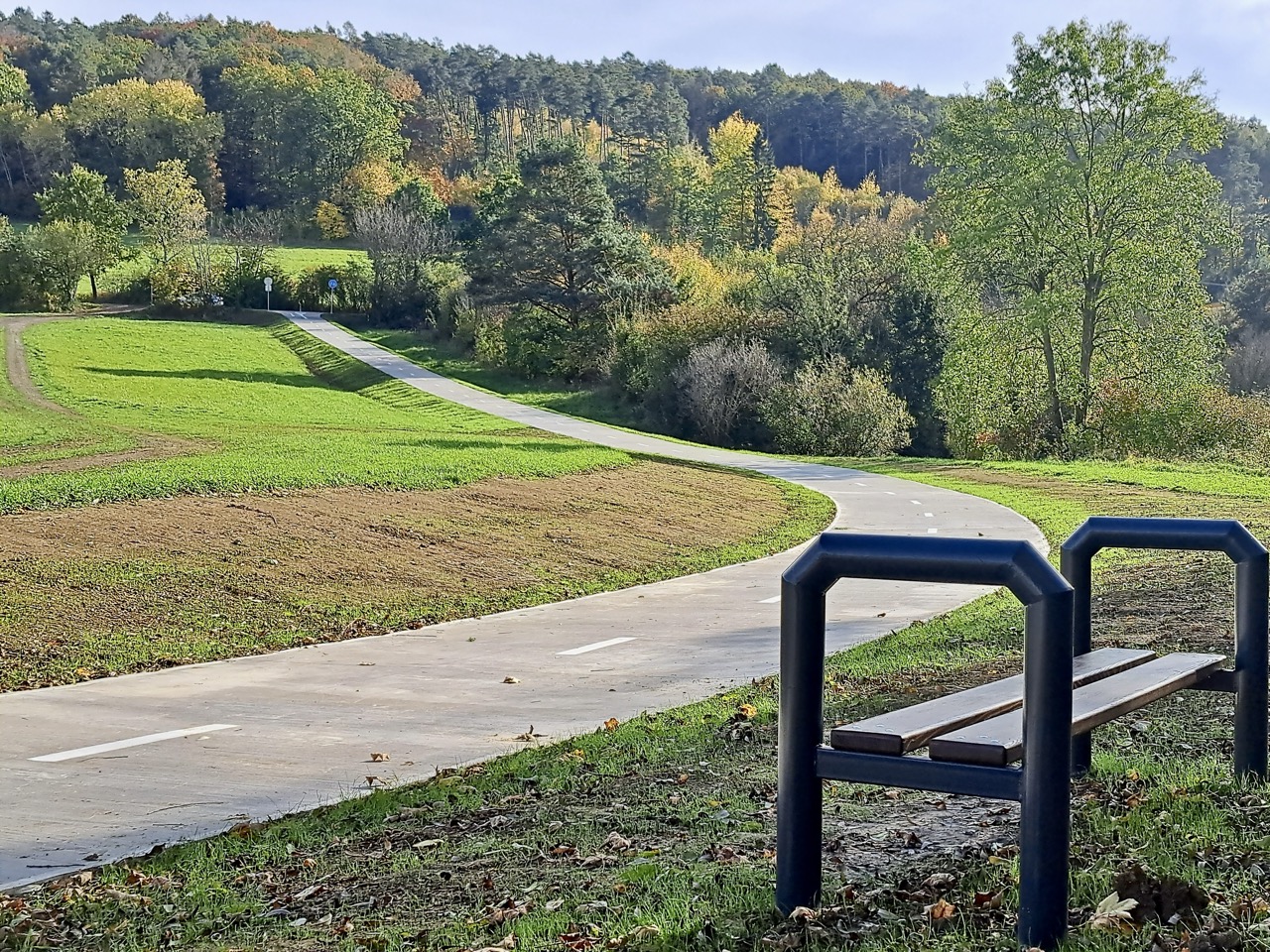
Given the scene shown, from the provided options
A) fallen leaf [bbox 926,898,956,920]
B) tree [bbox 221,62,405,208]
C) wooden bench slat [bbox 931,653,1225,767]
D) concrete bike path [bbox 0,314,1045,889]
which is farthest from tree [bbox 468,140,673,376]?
tree [bbox 221,62,405,208]

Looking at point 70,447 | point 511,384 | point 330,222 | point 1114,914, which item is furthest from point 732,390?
point 330,222

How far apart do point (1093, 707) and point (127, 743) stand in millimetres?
5849

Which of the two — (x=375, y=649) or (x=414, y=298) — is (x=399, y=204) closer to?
(x=414, y=298)

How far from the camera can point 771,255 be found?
76.8m

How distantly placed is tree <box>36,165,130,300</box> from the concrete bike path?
226 feet

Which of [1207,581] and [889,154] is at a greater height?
[889,154]

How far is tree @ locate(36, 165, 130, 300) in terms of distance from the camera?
75312mm

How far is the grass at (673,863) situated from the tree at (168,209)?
3048 inches

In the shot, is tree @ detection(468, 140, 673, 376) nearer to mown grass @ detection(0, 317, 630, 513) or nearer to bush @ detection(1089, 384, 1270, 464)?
mown grass @ detection(0, 317, 630, 513)

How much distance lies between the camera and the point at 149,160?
365 feet

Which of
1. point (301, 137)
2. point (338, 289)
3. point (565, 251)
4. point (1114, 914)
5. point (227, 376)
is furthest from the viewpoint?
point (301, 137)

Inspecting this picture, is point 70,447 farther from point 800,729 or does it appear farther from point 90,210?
point 90,210

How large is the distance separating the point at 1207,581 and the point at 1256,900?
32.0ft

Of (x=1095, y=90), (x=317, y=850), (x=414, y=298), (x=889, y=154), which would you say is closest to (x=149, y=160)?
(x=414, y=298)
